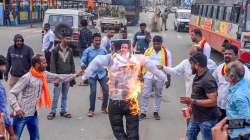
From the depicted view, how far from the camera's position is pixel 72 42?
20.4 m

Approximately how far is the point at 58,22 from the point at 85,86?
643cm

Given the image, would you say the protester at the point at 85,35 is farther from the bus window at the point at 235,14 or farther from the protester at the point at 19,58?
the protester at the point at 19,58

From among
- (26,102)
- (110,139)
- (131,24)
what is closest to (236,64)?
(26,102)

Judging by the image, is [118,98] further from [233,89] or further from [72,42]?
[72,42]

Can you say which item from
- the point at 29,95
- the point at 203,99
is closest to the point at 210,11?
the point at 29,95

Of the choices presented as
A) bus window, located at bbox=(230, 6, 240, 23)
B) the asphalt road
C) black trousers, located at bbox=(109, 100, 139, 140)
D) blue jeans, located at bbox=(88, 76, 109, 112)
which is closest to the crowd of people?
black trousers, located at bbox=(109, 100, 139, 140)

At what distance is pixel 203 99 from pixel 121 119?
1.15 meters

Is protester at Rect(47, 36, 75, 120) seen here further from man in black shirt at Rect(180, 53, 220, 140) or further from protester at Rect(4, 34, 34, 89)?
man in black shirt at Rect(180, 53, 220, 140)

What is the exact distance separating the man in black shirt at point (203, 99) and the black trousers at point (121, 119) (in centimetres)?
78

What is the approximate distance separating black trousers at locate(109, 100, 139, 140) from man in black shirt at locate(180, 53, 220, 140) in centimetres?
78

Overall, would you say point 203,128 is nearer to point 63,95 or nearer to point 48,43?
point 63,95

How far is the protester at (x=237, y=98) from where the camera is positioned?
5.43 meters

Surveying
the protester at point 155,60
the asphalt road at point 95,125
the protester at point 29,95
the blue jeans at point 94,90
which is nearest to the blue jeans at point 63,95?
the asphalt road at point 95,125

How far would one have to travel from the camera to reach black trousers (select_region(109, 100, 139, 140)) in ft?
23.1
